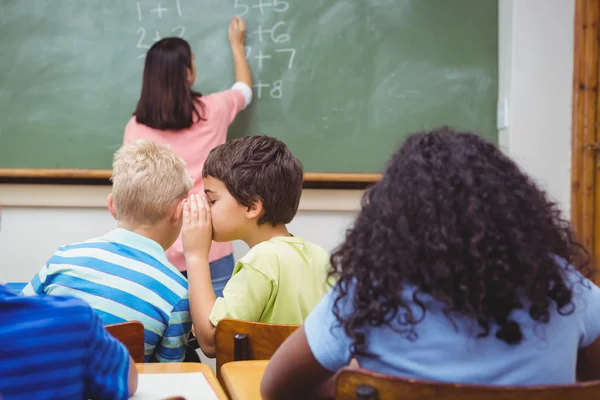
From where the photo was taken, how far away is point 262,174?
A: 1678 mm

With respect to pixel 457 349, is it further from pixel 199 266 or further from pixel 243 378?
pixel 199 266

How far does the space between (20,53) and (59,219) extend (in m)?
0.74

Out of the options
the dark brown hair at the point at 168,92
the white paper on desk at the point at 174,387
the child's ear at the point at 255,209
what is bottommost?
the white paper on desk at the point at 174,387

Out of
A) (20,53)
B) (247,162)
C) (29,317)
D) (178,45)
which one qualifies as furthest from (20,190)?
(29,317)

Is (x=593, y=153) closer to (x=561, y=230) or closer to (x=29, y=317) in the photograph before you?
(x=561, y=230)

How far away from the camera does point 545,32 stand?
276 centimetres

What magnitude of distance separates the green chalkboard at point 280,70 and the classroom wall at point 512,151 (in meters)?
0.11

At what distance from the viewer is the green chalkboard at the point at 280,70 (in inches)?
108

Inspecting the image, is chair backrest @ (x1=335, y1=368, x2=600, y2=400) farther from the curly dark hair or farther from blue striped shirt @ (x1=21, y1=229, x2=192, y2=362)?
blue striped shirt @ (x1=21, y1=229, x2=192, y2=362)

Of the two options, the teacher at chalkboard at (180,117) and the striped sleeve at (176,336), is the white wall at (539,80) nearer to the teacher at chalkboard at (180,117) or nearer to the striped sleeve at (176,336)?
the teacher at chalkboard at (180,117)

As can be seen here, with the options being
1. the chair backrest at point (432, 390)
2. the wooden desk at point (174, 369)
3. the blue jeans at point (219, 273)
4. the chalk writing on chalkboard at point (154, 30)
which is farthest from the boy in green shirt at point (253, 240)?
the chalk writing on chalkboard at point (154, 30)

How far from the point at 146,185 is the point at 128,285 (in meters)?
0.39

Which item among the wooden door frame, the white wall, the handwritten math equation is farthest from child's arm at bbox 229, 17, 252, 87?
the wooden door frame

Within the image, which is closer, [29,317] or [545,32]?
[29,317]
